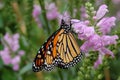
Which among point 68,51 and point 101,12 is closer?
point 101,12

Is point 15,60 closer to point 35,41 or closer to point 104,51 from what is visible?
point 35,41

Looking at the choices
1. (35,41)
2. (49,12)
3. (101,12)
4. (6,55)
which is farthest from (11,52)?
(101,12)

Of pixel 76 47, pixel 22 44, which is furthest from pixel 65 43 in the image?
pixel 22 44

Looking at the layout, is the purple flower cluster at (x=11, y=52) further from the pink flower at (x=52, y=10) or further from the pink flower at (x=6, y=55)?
the pink flower at (x=52, y=10)

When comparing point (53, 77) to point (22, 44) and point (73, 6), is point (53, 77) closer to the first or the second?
point (22, 44)

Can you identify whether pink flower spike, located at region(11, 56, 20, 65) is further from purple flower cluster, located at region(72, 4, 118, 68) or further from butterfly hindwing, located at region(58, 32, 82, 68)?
purple flower cluster, located at region(72, 4, 118, 68)

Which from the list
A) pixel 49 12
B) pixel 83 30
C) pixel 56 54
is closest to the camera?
pixel 83 30

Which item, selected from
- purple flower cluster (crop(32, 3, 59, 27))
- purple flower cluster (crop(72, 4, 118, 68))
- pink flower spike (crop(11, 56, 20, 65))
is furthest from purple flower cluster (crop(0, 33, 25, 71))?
purple flower cluster (crop(72, 4, 118, 68))
